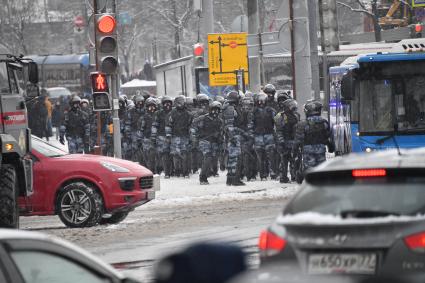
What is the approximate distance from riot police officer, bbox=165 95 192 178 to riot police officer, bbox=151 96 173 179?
259 millimetres

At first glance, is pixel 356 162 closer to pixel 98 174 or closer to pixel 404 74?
pixel 98 174

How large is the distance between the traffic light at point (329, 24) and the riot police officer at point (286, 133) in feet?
19.0

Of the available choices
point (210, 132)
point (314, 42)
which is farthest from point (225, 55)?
point (210, 132)

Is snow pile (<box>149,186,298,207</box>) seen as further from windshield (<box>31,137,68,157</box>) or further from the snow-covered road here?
windshield (<box>31,137,68,157</box>)

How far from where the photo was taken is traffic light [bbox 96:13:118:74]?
21.1 metres

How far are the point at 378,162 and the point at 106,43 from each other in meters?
14.2

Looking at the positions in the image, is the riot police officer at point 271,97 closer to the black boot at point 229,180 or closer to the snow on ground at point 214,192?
the snow on ground at point 214,192

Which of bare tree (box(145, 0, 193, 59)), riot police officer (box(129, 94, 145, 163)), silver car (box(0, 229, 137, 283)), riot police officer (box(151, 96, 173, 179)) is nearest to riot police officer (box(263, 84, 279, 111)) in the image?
riot police officer (box(151, 96, 173, 179))

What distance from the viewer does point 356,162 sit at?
7508 mm

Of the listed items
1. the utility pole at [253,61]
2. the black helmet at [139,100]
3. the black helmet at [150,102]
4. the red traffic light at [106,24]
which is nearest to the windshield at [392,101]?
the red traffic light at [106,24]

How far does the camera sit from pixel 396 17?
2309 inches

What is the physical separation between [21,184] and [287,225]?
8.94 metres

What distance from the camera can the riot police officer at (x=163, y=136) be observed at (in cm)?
2856

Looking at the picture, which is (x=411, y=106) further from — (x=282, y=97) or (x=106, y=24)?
(x=282, y=97)
